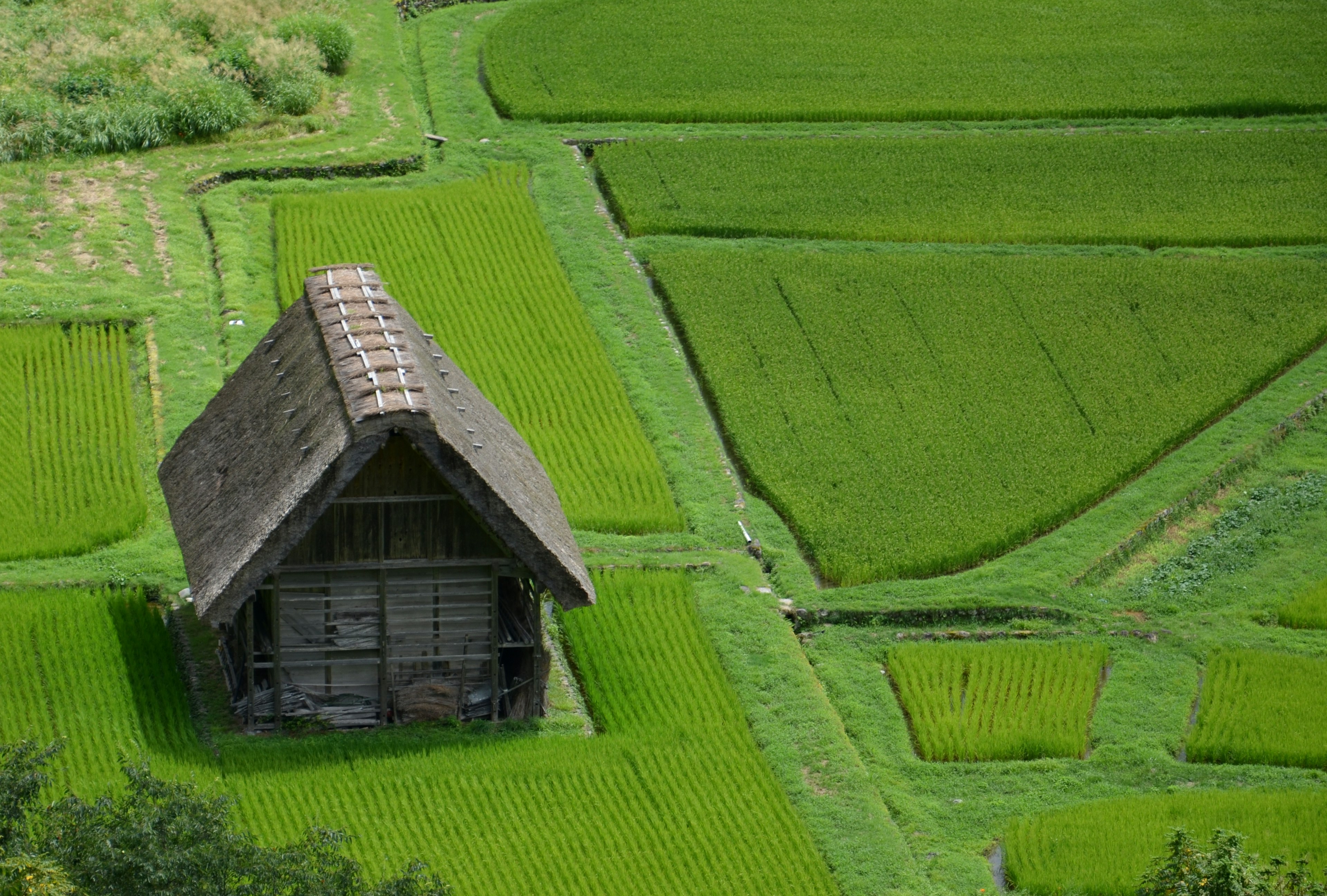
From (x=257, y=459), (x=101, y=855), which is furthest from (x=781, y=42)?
(x=101, y=855)

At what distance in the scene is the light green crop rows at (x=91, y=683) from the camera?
19844 millimetres

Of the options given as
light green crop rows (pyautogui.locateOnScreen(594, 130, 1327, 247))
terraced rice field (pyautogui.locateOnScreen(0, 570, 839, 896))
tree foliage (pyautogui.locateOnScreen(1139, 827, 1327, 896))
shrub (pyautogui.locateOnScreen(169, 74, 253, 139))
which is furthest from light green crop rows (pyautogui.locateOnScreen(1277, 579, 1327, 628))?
shrub (pyautogui.locateOnScreen(169, 74, 253, 139))

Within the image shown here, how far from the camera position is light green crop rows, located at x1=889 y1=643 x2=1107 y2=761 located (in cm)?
2184

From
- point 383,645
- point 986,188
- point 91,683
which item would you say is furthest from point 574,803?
point 986,188

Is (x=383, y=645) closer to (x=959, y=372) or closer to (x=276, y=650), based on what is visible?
(x=276, y=650)

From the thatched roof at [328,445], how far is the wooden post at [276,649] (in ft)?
2.18

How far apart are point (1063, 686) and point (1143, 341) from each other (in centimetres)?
1092

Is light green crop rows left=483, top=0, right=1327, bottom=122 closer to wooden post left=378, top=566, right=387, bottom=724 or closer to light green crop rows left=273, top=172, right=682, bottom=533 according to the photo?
light green crop rows left=273, top=172, right=682, bottom=533

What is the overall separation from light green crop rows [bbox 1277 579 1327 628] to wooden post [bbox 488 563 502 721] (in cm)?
1193

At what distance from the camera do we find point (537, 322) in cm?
3125

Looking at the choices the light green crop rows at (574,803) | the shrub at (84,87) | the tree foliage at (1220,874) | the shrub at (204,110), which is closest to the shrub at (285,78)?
the shrub at (204,110)

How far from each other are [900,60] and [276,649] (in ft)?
93.4

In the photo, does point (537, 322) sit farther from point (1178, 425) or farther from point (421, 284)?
point (1178, 425)

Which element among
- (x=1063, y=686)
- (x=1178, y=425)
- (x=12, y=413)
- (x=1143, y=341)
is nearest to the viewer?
(x=1063, y=686)
